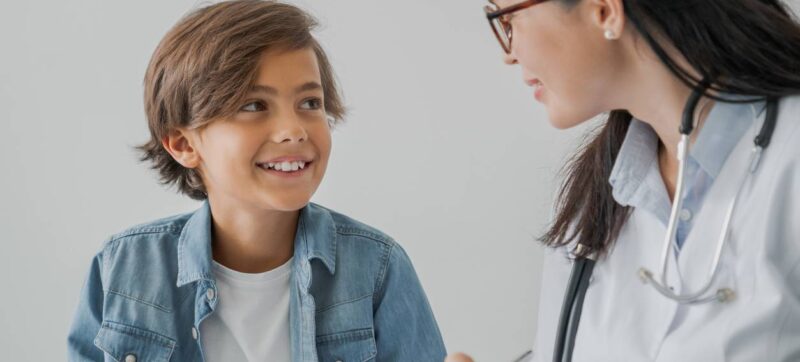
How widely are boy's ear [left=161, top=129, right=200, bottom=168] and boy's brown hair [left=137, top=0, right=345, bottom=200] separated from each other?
12 mm

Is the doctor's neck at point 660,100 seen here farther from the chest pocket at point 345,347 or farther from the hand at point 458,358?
the chest pocket at point 345,347

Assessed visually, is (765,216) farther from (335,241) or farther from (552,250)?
(335,241)

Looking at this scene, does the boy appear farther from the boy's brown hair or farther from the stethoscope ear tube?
the stethoscope ear tube

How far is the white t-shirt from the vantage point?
146 cm

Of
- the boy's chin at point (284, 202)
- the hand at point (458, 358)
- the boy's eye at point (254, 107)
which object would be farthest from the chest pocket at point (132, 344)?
the hand at point (458, 358)

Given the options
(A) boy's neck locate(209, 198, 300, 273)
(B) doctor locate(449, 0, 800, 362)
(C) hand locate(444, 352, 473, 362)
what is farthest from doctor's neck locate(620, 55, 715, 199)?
(A) boy's neck locate(209, 198, 300, 273)

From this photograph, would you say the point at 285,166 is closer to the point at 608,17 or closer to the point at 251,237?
the point at 251,237

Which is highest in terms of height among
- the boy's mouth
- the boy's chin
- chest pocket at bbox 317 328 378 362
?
the boy's mouth

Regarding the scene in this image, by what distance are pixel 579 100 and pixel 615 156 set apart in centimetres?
16

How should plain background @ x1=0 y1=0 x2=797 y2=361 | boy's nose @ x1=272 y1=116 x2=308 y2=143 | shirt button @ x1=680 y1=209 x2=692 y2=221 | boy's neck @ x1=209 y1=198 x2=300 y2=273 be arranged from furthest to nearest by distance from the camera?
plain background @ x1=0 y1=0 x2=797 y2=361 < boy's neck @ x1=209 y1=198 x2=300 y2=273 < boy's nose @ x1=272 y1=116 x2=308 y2=143 < shirt button @ x1=680 y1=209 x2=692 y2=221

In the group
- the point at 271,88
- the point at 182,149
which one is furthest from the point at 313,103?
the point at 182,149

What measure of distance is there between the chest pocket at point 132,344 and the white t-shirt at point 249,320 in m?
0.06

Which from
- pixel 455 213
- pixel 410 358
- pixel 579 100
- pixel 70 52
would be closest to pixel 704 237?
pixel 579 100

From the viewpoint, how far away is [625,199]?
1.17m
